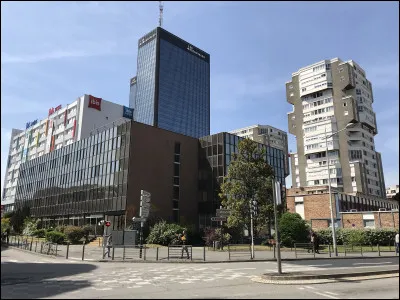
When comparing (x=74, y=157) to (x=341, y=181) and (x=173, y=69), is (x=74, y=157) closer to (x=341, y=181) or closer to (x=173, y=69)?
(x=341, y=181)

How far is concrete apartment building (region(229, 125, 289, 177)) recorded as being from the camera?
430 ft

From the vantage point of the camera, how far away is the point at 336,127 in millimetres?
89438

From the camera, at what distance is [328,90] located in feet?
306

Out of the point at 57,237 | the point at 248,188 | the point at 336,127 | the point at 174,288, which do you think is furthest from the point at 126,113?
the point at 174,288

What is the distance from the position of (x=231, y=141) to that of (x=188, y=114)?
9206 cm

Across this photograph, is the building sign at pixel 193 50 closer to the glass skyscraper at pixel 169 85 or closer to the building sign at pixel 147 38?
the glass skyscraper at pixel 169 85

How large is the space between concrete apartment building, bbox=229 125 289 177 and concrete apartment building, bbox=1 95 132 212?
173 ft

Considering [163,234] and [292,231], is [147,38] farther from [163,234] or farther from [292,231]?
[292,231]

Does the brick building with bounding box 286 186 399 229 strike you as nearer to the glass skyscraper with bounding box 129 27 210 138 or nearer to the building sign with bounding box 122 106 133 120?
the building sign with bounding box 122 106 133 120

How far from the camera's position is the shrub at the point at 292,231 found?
34.6 metres

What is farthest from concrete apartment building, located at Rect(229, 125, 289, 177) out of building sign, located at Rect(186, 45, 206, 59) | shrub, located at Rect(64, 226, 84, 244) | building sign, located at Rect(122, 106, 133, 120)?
shrub, located at Rect(64, 226, 84, 244)

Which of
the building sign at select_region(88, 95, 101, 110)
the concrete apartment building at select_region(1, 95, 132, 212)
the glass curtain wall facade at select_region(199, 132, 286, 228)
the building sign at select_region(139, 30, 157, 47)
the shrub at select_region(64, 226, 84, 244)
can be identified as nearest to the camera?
the shrub at select_region(64, 226, 84, 244)

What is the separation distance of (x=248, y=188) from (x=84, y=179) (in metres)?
33.5

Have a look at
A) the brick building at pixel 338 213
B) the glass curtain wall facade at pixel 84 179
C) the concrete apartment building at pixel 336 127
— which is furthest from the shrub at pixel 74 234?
the concrete apartment building at pixel 336 127
